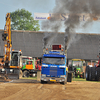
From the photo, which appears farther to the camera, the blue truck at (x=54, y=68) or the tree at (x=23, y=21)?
the tree at (x=23, y=21)

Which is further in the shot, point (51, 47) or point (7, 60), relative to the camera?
point (7, 60)

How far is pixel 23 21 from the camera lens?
8925cm

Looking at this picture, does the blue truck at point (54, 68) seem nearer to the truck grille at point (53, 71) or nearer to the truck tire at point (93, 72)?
the truck grille at point (53, 71)

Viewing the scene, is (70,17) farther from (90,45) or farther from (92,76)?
(90,45)

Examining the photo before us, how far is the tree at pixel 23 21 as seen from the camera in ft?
286

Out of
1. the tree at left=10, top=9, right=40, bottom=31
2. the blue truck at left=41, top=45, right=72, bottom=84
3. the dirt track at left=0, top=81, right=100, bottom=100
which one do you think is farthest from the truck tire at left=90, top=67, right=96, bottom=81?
the tree at left=10, top=9, right=40, bottom=31

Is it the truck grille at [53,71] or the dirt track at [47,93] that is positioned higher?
the truck grille at [53,71]

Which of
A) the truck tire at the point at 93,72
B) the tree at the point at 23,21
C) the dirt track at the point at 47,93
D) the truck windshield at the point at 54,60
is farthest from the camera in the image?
the tree at the point at 23,21

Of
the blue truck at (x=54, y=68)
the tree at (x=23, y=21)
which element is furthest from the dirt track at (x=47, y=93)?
the tree at (x=23, y=21)

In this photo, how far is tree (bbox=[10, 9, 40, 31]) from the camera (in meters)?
87.1

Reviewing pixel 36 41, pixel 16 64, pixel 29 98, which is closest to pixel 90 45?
pixel 36 41

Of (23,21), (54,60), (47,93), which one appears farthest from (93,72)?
(23,21)

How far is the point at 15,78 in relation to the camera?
98.7ft

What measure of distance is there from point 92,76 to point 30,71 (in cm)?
1130
